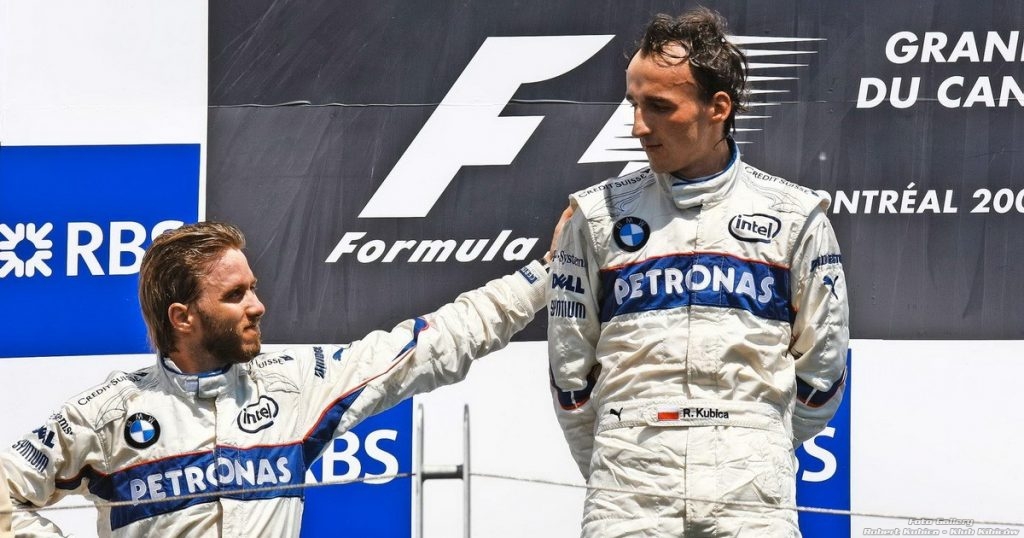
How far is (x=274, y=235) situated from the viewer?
3.50 meters

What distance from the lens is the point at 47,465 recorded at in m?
2.38

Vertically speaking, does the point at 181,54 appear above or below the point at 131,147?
above

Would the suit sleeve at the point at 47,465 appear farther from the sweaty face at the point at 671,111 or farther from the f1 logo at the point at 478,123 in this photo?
the f1 logo at the point at 478,123

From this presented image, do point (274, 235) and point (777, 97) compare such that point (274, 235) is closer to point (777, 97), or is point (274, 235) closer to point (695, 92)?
point (777, 97)

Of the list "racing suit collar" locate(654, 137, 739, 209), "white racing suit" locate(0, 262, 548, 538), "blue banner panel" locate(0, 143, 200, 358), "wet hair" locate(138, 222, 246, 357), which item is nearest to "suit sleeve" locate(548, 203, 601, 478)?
"racing suit collar" locate(654, 137, 739, 209)

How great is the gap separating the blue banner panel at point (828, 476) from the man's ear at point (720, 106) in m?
1.24

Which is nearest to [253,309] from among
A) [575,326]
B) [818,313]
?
[575,326]

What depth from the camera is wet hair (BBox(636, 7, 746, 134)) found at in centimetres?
225

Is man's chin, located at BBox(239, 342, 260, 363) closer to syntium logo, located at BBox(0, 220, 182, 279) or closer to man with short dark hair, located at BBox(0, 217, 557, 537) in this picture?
man with short dark hair, located at BBox(0, 217, 557, 537)

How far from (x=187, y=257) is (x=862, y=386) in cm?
163

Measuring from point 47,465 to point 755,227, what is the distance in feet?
3.98

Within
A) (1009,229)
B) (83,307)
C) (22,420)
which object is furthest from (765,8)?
(22,420)

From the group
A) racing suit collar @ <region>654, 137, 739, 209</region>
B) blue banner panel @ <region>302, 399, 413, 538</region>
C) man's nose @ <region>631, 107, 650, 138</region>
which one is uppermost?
man's nose @ <region>631, 107, 650, 138</region>

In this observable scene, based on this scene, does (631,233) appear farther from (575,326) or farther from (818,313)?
(818,313)
